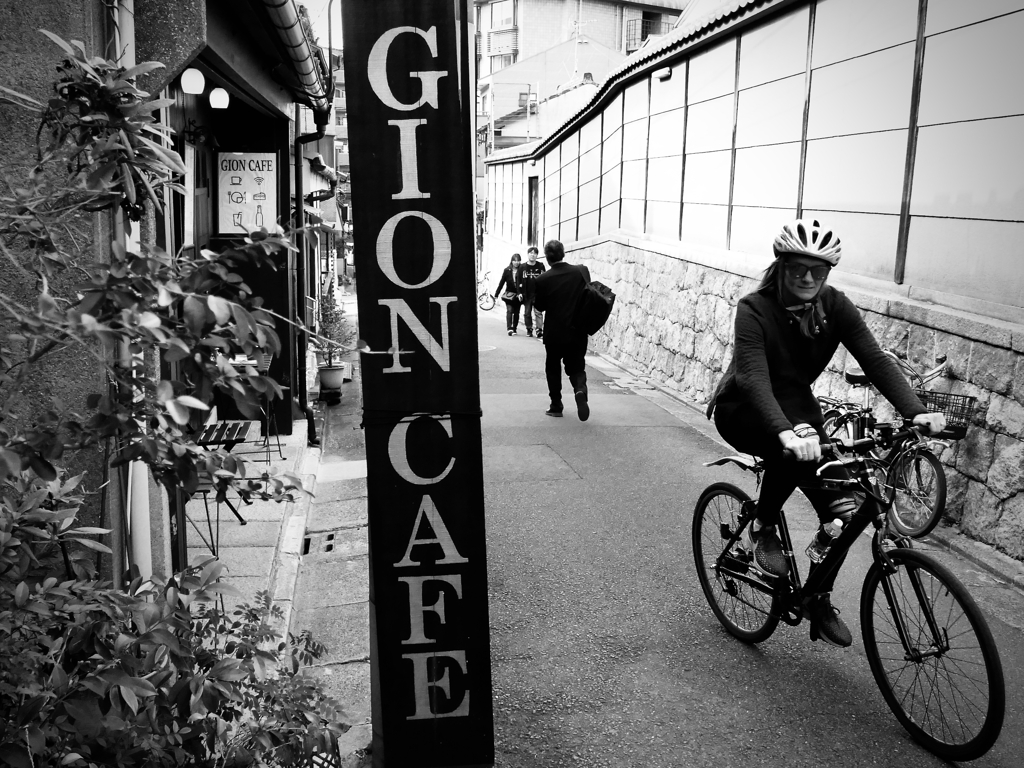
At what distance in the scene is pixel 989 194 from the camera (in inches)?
293

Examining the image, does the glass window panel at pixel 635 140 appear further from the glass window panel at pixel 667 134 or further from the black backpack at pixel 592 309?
the black backpack at pixel 592 309

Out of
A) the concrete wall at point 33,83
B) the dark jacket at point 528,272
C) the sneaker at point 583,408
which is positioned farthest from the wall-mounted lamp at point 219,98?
the dark jacket at point 528,272

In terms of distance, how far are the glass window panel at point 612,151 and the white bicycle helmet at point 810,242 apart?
15006 millimetres

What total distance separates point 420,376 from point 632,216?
1533cm

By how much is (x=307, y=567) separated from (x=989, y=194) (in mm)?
5777

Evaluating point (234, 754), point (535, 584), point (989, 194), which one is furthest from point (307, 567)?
point (989, 194)

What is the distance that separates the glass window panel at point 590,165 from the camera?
21.2 m

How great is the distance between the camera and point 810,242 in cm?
429

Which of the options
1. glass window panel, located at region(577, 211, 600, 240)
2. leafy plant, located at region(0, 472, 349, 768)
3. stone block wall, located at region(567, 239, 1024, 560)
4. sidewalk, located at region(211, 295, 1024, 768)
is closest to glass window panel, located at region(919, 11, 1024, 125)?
stone block wall, located at region(567, 239, 1024, 560)

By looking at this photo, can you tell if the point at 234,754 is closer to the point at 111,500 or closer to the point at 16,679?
the point at 16,679

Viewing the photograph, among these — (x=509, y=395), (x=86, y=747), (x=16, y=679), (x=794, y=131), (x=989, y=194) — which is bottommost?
(x=509, y=395)

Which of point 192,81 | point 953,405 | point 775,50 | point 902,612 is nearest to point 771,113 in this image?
point 775,50

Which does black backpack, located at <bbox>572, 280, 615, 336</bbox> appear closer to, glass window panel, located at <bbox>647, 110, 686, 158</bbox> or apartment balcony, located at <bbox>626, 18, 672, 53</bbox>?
glass window panel, located at <bbox>647, 110, 686, 158</bbox>

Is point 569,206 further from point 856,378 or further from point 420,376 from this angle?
point 420,376
